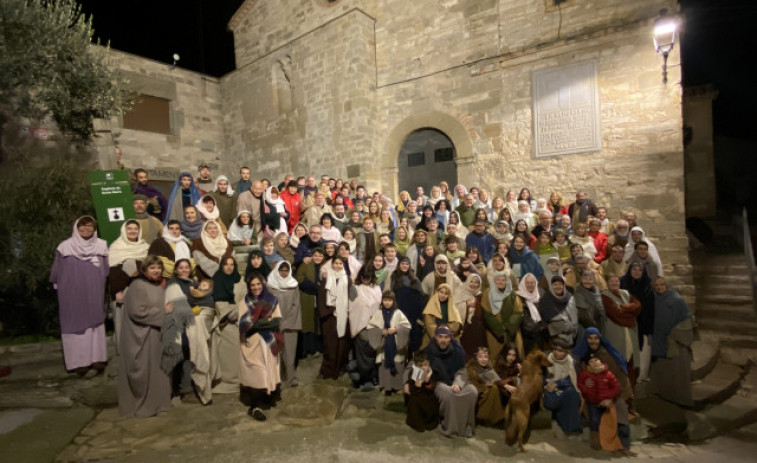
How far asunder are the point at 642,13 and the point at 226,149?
12567 mm

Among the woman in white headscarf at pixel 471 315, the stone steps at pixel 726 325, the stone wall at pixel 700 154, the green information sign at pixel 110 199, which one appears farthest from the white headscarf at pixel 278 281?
the stone wall at pixel 700 154

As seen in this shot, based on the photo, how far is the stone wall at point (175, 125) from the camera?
11.1 m

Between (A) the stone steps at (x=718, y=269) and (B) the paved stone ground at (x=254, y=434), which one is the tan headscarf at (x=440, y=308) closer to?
(B) the paved stone ground at (x=254, y=434)

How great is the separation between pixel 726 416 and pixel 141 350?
278 inches

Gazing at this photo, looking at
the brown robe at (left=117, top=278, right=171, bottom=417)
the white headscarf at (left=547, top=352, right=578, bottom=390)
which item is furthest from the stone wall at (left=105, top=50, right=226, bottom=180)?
the white headscarf at (left=547, top=352, right=578, bottom=390)

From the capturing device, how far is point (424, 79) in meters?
9.71

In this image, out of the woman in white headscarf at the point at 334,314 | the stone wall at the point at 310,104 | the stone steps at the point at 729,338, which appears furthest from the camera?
the stone wall at the point at 310,104

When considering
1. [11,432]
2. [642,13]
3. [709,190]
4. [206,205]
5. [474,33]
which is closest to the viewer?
[11,432]

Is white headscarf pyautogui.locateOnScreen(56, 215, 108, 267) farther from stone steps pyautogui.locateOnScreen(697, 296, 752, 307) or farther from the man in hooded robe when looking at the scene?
stone steps pyautogui.locateOnScreen(697, 296, 752, 307)

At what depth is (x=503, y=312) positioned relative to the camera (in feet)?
15.0

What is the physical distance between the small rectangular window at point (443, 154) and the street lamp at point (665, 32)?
14.6 ft

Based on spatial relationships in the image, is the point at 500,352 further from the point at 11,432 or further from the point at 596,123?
the point at 596,123

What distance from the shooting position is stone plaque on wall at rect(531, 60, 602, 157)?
770 centimetres

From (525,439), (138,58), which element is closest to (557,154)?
(525,439)
